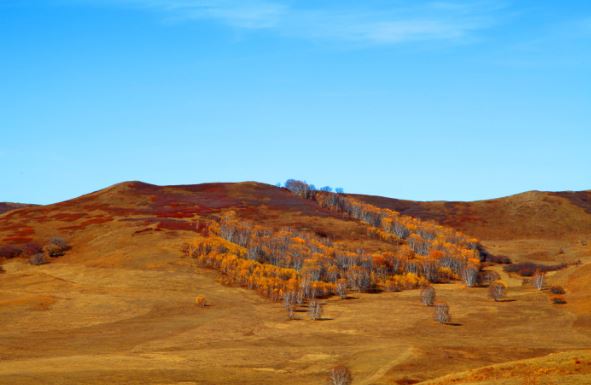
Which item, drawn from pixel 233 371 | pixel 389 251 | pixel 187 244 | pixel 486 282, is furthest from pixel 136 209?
pixel 233 371

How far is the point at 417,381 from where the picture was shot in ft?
177

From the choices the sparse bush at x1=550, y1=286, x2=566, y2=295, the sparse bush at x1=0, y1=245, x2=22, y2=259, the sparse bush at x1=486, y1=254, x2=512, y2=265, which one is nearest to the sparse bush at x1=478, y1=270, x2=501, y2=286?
the sparse bush at x1=550, y1=286, x2=566, y2=295

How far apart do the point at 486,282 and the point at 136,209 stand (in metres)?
81.7

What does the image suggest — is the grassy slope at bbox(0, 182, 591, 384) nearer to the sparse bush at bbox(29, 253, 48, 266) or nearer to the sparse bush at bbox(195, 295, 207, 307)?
the sparse bush at bbox(195, 295, 207, 307)

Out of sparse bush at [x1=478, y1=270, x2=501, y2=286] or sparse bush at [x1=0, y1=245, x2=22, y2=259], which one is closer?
sparse bush at [x1=478, y1=270, x2=501, y2=286]

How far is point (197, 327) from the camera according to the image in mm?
80438

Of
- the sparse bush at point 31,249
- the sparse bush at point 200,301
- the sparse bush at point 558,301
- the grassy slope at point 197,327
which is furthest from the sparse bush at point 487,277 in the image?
the sparse bush at point 31,249

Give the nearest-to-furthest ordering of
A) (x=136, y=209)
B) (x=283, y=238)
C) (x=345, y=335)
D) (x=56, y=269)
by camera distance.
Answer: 1. (x=345, y=335)
2. (x=56, y=269)
3. (x=283, y=238)
4. (x=136, y=209)

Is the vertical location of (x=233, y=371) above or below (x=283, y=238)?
below

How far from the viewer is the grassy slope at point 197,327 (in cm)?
5831

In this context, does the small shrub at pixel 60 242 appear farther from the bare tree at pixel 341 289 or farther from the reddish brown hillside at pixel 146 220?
the bare tree at pixel 341 289

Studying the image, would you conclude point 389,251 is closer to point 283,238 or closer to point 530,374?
point 283,238

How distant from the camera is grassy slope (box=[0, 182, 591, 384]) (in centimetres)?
5831

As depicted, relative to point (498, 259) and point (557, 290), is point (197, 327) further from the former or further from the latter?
point (498, 259)
